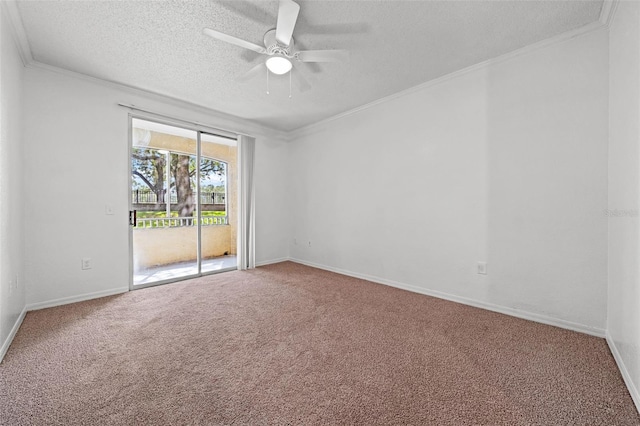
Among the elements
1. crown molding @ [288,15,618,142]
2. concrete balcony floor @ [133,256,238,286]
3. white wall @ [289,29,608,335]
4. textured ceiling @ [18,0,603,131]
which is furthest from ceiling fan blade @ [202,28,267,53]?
concrete balcony floor @ [133,256,238,286]

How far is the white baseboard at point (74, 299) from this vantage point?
2686 millimetres

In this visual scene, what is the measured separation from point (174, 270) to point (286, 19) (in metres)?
4.12

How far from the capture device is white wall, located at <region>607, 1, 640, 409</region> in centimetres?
150

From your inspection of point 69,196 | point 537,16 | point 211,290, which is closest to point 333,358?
point 211,290

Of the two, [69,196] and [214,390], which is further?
[69,196]

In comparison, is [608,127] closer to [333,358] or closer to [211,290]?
[333,358]

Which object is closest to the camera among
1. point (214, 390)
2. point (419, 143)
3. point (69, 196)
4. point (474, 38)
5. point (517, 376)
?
Answer: point (214, 390)

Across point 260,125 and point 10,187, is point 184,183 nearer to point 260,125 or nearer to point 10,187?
point 260,125

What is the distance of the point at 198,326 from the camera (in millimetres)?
2332

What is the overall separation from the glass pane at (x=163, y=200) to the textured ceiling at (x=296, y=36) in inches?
44.1

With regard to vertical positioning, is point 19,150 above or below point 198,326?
above

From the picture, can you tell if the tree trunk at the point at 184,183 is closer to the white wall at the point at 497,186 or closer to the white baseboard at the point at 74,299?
the white baseboard at the point at 74,299

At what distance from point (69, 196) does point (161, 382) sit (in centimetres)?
257

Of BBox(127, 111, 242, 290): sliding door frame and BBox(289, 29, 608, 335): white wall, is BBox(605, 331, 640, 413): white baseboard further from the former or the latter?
BBox(127, 111, 242, 290): sliding door frame
